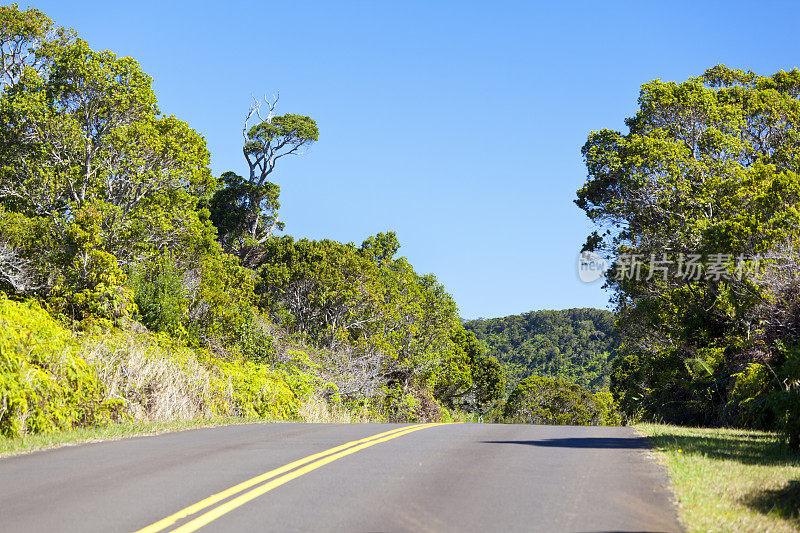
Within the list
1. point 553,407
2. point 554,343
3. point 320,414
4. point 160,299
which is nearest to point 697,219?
point 320,414

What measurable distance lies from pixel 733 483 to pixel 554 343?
114m

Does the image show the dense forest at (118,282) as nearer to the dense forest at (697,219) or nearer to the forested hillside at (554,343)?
the dense forest at (697,219)

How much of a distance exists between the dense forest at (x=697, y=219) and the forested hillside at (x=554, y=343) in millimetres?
67920

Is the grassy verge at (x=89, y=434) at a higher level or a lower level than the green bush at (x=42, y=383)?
lower

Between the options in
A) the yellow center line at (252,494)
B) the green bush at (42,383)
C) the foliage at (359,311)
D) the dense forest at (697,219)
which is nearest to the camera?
the yellow center line at (252,494)

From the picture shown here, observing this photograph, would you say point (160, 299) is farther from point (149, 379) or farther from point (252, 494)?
point (252, 494)

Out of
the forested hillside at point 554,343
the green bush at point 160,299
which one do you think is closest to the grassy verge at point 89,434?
the green bush at point 160,299

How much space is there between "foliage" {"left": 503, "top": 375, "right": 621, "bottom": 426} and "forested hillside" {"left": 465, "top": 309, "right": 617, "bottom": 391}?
26.0 meters

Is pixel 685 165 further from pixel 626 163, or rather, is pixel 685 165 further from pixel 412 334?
pixel 412 334

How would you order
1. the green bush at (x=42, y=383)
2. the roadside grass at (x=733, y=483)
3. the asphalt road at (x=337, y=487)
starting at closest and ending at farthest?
the asphalt road at (x=337, y=487) → the roadside grass at (x=733, y=483) → the green bush at (x=42, y=383)

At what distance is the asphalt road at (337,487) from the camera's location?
635cm

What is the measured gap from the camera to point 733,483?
8.39m

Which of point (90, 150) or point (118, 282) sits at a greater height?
point (90, 150)

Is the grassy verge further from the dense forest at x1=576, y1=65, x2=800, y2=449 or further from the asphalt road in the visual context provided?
the dense forest at x1=576, y1=65, x2=800, y2=449
